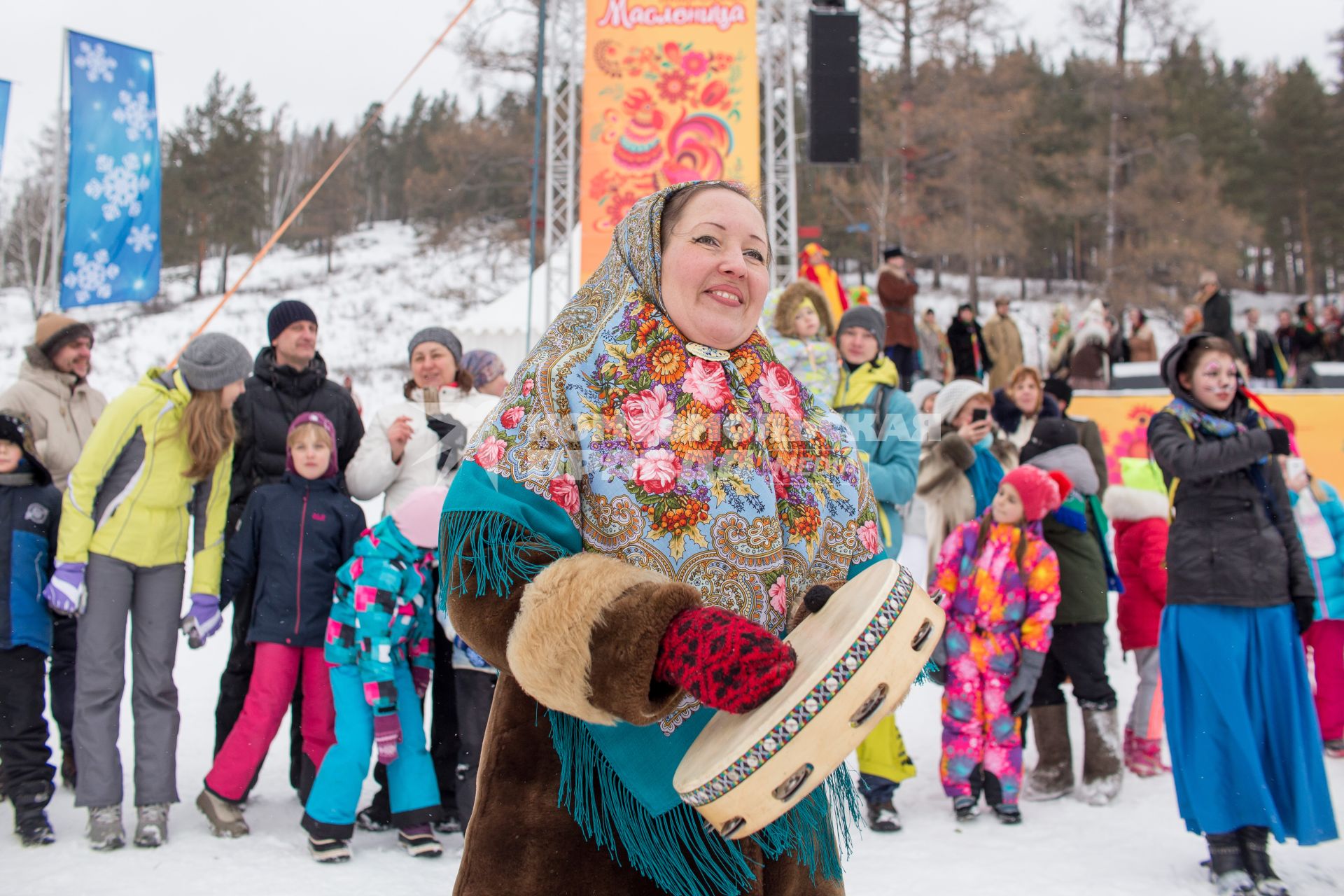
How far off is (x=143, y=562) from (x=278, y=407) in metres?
0.86

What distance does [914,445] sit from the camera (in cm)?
470

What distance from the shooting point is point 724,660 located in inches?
54.7

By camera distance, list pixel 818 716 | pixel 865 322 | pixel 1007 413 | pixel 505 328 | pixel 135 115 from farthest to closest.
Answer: pixel 505 328 < pixel 135 115 < pixel 1007 413 < pixel 865 322 < pixel 818 716

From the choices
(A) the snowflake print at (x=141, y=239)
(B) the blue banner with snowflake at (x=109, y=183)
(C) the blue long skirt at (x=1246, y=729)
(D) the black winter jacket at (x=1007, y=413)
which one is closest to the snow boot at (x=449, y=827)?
(C) the blue long skirt at (x=1246, y=729)

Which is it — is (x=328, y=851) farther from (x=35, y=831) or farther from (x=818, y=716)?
(x=818, y=716)

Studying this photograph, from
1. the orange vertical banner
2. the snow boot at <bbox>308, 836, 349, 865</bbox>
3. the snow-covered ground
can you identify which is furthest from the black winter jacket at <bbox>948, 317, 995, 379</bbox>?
the snow boot at <bbox>308, 836, 349, 865</bbox>

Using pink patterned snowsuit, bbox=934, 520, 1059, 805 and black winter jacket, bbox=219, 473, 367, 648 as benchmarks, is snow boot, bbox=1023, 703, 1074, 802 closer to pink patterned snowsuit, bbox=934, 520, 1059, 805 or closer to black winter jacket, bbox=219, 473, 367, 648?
pink patterned snowsuit, bbox=934, 520, 1059, 805

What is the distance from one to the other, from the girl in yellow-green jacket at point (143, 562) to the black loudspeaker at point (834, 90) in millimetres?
8183

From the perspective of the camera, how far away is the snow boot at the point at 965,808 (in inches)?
175

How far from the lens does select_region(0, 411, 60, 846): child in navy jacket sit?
4.02m

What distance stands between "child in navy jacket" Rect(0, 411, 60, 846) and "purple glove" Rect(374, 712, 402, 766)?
4.24ft

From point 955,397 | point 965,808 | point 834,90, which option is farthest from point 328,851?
point 834,90

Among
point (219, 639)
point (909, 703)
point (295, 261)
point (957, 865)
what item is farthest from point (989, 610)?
point (295, 261)


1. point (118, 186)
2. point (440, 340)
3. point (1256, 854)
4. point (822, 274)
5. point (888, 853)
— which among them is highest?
point (118, 186)
